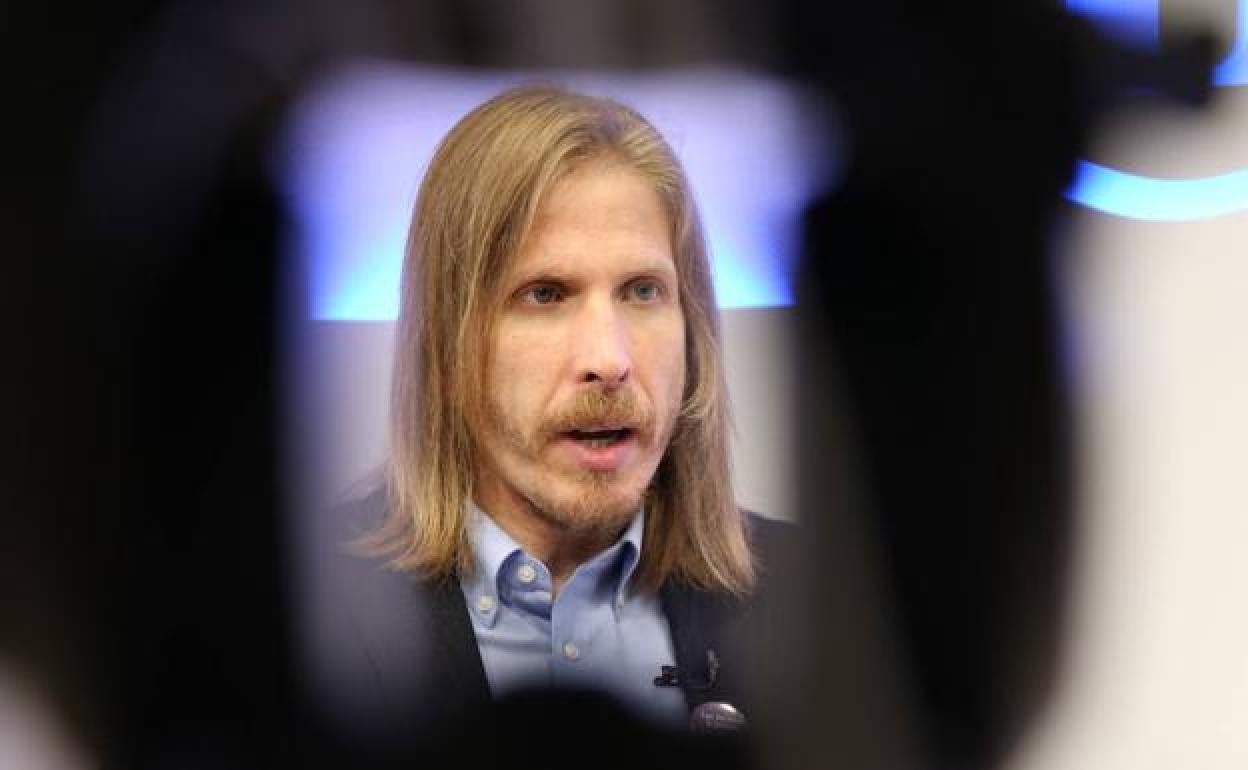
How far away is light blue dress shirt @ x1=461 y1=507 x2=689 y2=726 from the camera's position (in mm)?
1041

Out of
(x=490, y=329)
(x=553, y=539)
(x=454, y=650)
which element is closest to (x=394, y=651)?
(x=454, y=650)

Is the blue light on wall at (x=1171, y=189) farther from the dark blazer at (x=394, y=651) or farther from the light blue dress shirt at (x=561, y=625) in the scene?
the dark blazer at (x=394, y=651)

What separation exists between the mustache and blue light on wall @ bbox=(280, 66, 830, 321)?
4.3 inches

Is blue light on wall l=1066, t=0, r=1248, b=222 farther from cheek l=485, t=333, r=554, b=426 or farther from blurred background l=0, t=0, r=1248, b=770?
cheek l=485, t=333, r=554, b=426

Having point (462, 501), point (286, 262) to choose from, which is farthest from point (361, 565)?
point (286, 262)

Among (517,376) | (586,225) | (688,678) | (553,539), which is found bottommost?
(688,678)

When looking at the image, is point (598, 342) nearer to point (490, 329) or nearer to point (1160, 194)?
point (490, 329)

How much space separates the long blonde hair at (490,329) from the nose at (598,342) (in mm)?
61

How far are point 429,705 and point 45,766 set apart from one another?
30cm

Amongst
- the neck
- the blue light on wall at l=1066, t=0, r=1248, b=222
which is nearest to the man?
the neck

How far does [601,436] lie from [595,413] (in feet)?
0.07

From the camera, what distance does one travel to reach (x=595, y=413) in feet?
3.34

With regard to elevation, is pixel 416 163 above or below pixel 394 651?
above

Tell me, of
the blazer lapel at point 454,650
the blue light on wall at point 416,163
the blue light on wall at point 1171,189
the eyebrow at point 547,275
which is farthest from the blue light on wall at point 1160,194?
the blazer lapel at point 454,650
